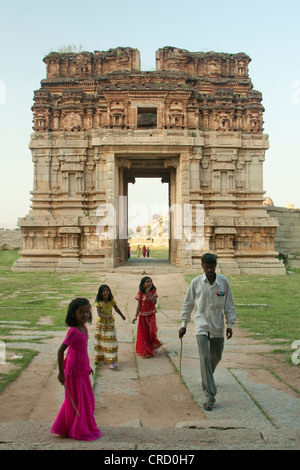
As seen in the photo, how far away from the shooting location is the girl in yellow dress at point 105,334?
652 cm

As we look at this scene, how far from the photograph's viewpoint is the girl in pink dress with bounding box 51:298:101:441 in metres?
4.09

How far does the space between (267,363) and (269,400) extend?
1487 mm

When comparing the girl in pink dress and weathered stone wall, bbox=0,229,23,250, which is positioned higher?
weathered stone wall, bbox=0,229,23,250

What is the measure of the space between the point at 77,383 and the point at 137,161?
58.8 feet

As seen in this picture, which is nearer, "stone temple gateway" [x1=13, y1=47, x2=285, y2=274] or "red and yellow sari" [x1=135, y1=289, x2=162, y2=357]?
"red and yellow sari" [x1=135, y1=289, x2=162, y2=357]

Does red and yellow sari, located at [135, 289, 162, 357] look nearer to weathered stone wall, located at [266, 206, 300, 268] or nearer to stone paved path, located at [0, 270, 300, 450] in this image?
stone paved path, located at [0, 270, 300, 450]

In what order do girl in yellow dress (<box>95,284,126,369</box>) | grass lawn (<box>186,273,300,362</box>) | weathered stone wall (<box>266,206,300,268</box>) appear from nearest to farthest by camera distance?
girl in yellow dress (<box>95,284,126,369</box>) < grass lawn (<box>186,273,300,362</box>) < weathered stone wall (<box>266,206,300,268</box>)

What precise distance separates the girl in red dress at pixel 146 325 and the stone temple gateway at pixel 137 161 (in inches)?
455

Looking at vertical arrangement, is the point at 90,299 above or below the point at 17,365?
above

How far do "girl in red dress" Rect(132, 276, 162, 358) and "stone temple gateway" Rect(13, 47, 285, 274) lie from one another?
455 inches

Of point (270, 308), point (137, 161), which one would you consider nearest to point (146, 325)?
point (270, 308)

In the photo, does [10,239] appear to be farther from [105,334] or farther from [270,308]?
[105,334]

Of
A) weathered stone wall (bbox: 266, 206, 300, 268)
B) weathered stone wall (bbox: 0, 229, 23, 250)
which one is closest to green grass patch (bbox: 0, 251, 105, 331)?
weathered stone wall (bbox: 0, 229, 23, 250)

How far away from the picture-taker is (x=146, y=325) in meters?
7.27
